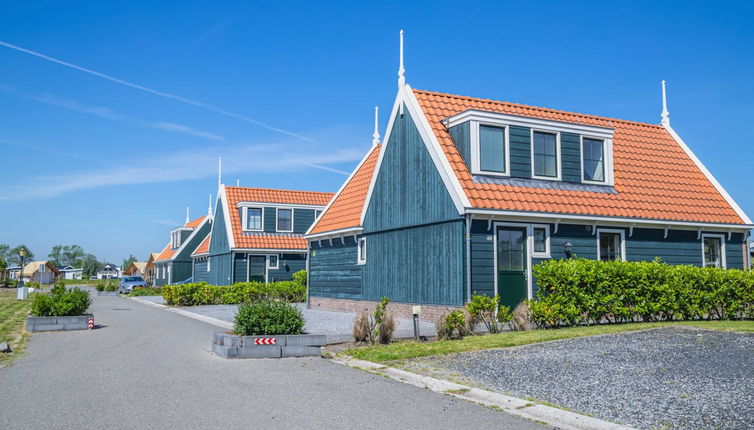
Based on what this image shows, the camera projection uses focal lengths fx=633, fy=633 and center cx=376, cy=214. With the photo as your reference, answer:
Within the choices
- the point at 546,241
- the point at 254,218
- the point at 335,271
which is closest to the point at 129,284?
the point at 254,218

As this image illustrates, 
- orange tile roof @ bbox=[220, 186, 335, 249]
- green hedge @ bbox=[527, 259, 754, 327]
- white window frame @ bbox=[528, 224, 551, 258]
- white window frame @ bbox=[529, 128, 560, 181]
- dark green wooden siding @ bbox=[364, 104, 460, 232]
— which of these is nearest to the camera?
green hedge @ bbox=[527, 259, 754, 327]

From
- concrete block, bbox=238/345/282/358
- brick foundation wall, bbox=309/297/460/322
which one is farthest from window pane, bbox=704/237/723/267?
concrete block, bbox=238/345/282/358

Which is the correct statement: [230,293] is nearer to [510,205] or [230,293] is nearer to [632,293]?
[510,205]

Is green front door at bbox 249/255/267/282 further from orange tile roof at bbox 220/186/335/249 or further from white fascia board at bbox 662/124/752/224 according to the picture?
white fascia board at bbox 662/124/752/224

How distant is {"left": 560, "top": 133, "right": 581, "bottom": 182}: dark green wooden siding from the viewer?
64.8ft

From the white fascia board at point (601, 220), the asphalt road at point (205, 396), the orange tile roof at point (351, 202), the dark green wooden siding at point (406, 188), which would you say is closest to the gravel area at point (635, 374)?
the asphalt road at point (205, 396)

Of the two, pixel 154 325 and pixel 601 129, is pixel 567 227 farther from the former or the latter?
pixel 154 325

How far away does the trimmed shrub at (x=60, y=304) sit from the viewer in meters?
18.3

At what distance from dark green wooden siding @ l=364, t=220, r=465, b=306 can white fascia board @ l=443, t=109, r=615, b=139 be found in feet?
10.6

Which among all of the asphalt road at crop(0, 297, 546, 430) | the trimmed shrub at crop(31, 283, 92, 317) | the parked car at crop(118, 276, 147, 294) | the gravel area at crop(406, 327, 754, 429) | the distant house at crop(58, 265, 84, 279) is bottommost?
the distant house at crop(58, 265, 84, 279)

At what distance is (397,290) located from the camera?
68.4ft

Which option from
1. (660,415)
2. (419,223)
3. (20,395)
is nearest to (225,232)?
(419,223)

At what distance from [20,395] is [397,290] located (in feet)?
44.4

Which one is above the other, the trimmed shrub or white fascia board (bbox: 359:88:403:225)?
white fascia board (bbox: 359:88:403:225)
